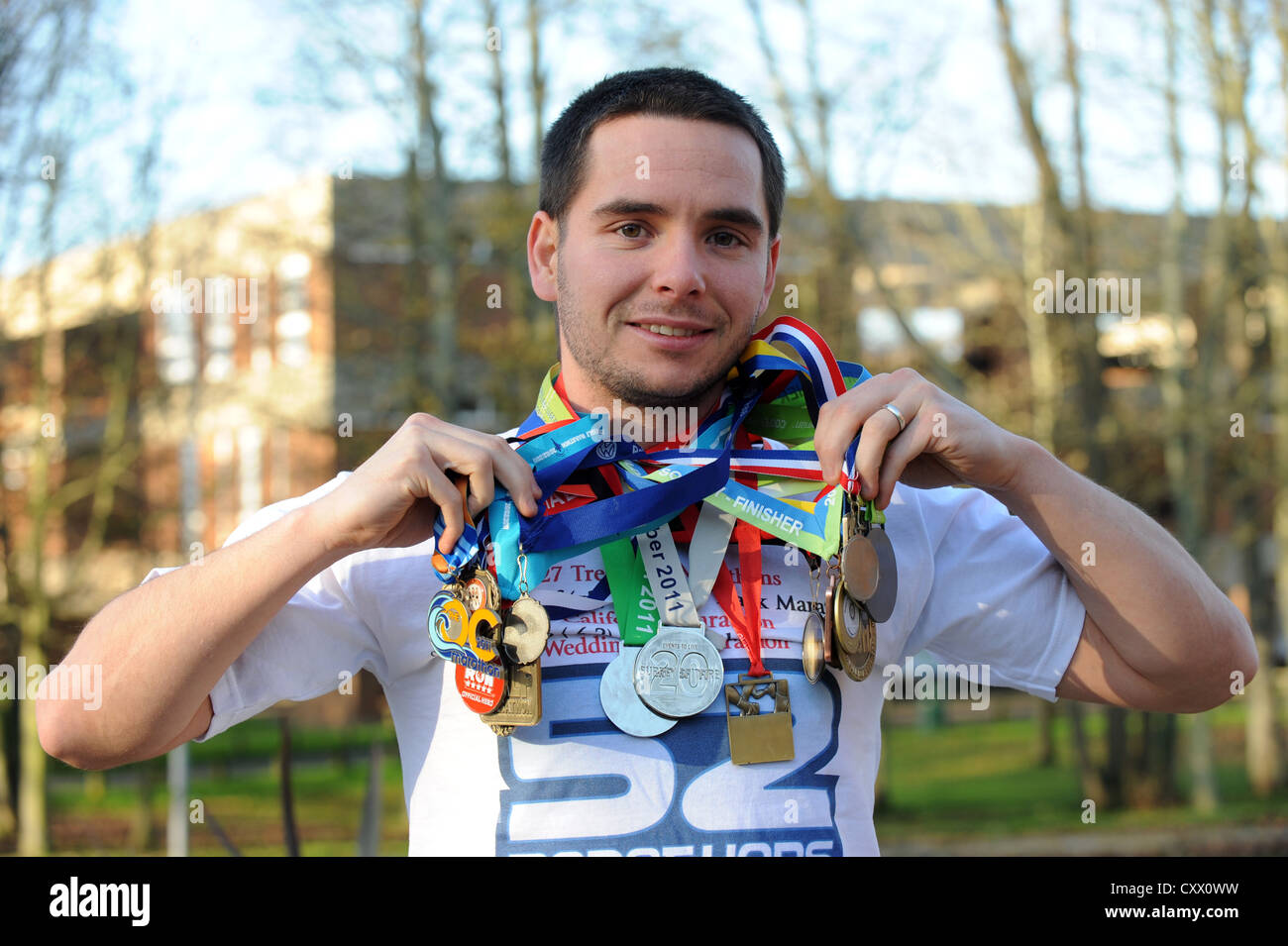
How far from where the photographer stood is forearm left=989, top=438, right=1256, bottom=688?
211cm

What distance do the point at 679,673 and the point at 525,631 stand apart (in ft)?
0.89

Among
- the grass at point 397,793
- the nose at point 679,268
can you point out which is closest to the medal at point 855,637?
the nose at point 679,268

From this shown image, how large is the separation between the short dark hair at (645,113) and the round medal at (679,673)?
858 mm

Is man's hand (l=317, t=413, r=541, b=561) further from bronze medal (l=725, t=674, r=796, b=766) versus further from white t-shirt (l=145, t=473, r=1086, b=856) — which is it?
bronze medal (l=725, t=674, r=796, b=766)

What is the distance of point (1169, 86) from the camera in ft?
43.0

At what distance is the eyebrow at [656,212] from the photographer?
7.41ft

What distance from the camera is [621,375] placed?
2.32 metres

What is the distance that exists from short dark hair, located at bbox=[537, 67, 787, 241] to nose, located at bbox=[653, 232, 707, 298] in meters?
0.25

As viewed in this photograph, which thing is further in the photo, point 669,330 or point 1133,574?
point 669,330

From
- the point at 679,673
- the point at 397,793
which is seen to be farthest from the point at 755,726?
the point at 397,793

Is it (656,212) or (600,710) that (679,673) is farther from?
(656,212)

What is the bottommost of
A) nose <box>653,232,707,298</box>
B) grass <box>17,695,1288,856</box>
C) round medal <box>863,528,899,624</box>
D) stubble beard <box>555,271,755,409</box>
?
grass <box>17,695,1288,856</box>

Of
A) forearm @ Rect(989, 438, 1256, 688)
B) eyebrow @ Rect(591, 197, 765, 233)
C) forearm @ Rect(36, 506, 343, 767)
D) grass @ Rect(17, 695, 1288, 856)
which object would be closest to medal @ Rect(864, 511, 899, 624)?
forearm @ Rect(989, 438, 1256, 688)
